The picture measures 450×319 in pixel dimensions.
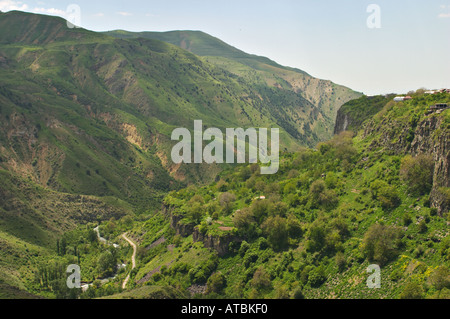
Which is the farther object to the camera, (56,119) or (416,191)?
(56,119)

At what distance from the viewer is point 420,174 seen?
6406 cm

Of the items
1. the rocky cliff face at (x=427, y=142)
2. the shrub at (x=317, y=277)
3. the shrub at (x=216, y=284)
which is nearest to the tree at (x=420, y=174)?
the rocky cliff face at (x=427, y=142)

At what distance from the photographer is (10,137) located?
17112 cm

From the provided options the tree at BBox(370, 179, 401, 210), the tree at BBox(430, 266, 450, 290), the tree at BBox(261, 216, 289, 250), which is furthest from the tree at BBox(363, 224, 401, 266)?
the tree at BBox(261, 216, 289, 250)

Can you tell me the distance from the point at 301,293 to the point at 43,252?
3064 inches

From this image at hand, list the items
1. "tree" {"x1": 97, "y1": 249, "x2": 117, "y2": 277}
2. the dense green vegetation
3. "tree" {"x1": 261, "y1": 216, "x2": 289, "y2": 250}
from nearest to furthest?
the dense green vegetation → "tree" {"x1": 261, "y1": 216, "x2": 289, "y2": 250} → "tree" {"x1": 97, "y1": 249, "x2": 117, "y2": 277}

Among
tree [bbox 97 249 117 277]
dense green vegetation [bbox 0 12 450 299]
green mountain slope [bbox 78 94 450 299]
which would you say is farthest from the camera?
tree [bbox 97 249 117 277]

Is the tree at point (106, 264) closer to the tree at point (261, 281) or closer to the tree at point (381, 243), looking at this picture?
the tree at point (261, 281)

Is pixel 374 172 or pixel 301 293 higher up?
pixel 374 172

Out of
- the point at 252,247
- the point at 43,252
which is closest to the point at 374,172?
the point at 252,247

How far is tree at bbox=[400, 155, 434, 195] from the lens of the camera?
207ft

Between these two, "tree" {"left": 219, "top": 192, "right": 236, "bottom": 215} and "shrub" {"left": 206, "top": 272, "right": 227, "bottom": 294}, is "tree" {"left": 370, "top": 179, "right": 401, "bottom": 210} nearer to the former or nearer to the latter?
"shrub" {"left": 206, "top": 272, "right": 227, "bottom": 294}

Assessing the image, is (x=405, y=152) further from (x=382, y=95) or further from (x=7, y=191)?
(x=7, y=191)

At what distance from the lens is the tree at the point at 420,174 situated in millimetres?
63125
